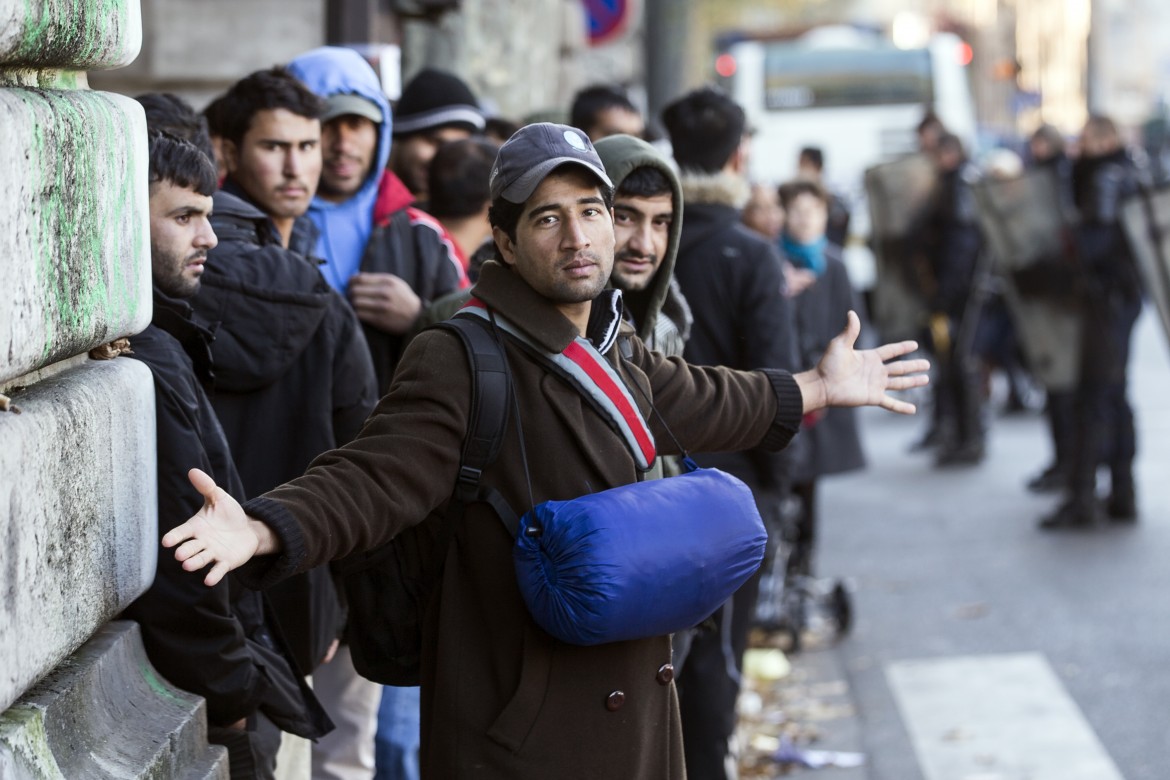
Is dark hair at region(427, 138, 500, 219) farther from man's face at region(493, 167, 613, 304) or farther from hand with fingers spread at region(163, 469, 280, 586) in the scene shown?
hand with fingers spread at region(163, 469, 280, 586)

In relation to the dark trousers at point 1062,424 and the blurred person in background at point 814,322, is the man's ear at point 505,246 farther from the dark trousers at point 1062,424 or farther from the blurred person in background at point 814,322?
the dark trousers at point 1062,424

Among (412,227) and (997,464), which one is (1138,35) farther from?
(412,227)

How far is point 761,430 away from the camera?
339 cm

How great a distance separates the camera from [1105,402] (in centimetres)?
949

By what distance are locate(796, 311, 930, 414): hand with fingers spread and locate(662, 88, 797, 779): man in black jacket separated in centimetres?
131

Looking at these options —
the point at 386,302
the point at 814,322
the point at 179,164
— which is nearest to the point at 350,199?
the point at 386,302

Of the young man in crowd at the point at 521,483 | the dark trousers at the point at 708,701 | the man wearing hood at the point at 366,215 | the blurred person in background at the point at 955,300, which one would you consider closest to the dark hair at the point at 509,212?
the young man in crowd at the point at 521,483

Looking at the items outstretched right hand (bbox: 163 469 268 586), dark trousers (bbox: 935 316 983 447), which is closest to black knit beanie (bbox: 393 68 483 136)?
outstretched right hand (bbox: 163 469 268 586)

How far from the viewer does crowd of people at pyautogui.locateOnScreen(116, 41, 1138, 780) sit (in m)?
2.90

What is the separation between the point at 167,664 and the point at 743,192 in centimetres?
260

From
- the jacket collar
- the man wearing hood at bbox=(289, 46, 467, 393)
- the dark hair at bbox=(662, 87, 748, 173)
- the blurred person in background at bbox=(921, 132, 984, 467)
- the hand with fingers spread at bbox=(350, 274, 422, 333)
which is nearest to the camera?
the jacket collar

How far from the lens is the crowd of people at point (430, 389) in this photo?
114 inches

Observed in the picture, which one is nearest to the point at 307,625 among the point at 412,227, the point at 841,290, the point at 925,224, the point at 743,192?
the point at 412,227

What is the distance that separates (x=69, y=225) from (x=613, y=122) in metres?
3.95
